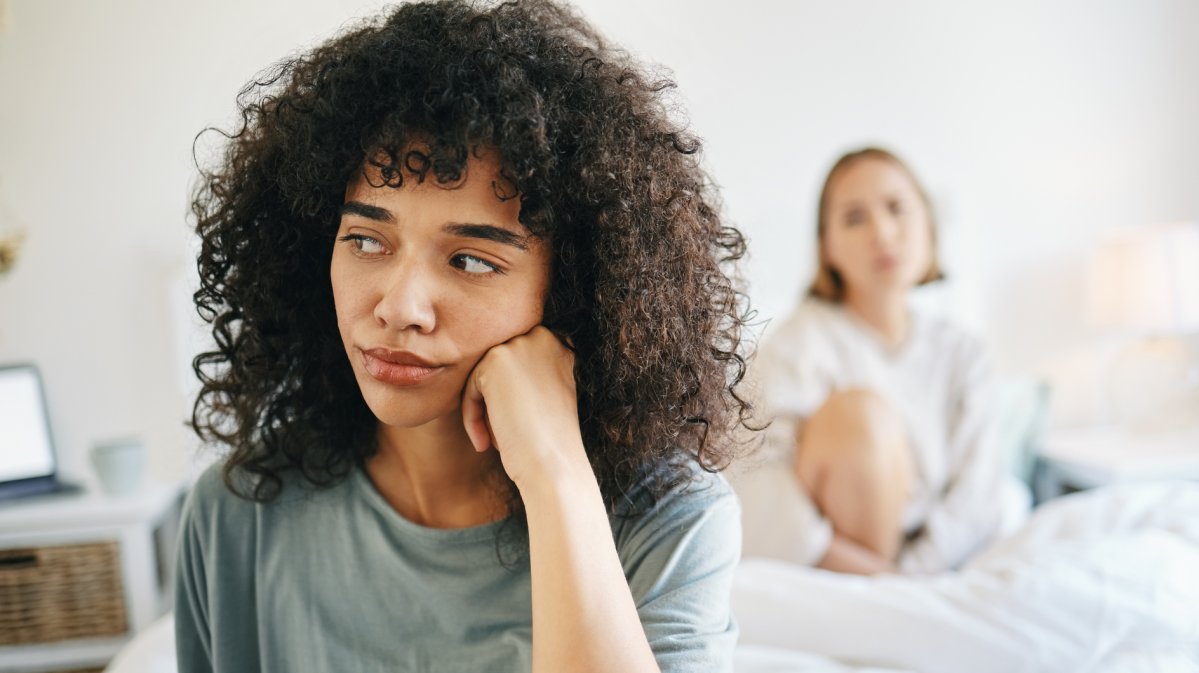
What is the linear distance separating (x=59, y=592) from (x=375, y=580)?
1.55 metres

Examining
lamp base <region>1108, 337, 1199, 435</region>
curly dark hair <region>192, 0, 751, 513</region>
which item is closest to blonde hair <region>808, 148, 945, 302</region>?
lamp base <region>1108, 337, 1199, 435</region>

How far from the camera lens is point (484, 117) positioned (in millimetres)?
714

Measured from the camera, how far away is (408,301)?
2.37 feet

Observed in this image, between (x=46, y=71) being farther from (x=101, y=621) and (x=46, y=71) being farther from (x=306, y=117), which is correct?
(x=306, y=117)

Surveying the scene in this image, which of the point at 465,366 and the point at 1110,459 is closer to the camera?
the point at 465,366

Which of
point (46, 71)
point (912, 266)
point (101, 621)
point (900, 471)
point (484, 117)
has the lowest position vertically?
point (101, 621)

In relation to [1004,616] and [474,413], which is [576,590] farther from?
[1004,616]

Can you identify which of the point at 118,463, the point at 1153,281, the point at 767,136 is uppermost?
the point at 767,136

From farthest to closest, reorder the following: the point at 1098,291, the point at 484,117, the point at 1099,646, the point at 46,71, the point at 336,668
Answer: the point at 1098,291, the point at 46,71, the point at 1099,646, the point at 336,668, the point at 484,117

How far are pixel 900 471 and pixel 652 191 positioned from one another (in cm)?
129

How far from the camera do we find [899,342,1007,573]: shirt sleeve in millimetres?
1848

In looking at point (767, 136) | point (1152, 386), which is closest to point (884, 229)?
point (767, 136)

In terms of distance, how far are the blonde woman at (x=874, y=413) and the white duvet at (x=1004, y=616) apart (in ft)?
1.83

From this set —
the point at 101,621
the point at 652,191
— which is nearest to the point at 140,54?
the point at 101,621
